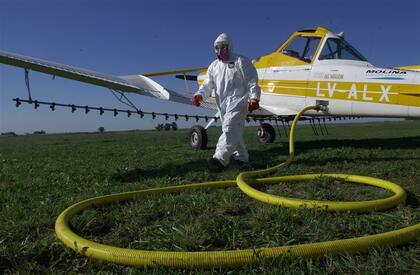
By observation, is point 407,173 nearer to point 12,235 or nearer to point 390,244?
point 390,244

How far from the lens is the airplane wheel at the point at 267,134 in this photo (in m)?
13.6

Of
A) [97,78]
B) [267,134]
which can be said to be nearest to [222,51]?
[97,78]

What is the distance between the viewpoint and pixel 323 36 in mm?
10055

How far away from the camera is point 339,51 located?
9.73 meters

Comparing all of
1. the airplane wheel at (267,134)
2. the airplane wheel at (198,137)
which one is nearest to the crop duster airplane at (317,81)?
the airplane wheel at (198,137)

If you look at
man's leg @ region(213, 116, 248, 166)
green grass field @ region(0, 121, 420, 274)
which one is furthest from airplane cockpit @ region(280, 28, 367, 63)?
green grass field @ region(0, 121, 420, 274)

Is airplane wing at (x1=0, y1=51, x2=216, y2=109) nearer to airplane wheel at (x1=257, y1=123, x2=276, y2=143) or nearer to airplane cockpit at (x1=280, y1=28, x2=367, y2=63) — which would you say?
airplane wheel at (x1=257, y1=123, x2=276, y2=143)

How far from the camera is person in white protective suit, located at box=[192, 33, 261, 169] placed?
7.02 m

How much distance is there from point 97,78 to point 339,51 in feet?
20.7

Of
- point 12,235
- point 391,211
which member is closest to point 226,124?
point 391,211

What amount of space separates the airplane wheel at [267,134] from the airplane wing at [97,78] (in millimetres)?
2762

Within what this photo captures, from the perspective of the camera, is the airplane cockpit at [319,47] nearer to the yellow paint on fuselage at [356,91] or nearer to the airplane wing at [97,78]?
the yellow paint on fuselage at [356,91]

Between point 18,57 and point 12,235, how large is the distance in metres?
6.54

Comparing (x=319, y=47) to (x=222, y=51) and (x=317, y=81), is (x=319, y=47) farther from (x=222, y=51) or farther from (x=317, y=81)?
(x=222, y=51)
